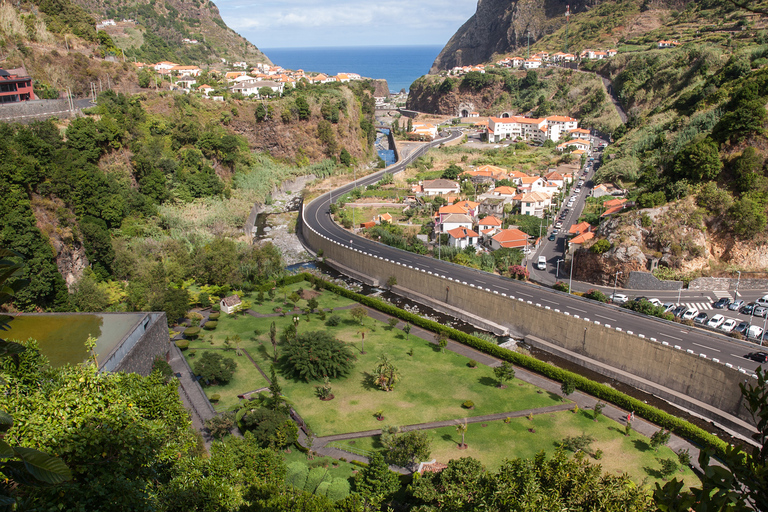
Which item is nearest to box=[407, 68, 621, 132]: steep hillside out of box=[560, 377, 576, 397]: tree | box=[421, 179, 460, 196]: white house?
box=[421, 179, 460, 196]: white house

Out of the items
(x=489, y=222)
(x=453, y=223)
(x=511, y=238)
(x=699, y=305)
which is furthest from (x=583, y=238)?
(x=453, y=223)

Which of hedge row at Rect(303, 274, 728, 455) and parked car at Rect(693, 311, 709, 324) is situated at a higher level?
parked car at Rect(693, 311, 709, 324)

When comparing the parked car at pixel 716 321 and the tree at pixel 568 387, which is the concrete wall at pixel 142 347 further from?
the parked car at pixel 716 321

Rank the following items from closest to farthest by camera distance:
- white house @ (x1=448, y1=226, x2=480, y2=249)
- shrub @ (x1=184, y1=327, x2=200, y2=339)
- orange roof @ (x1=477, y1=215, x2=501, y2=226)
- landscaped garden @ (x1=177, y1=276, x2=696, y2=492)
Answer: landscaped garden @ (x1=177, y1=276, x2=696, y2=492), shrub @ (x1=184, y1=327, x2=200, y2=339), white house @ (x1=448, y1=226, x2=480, y2=249), orange roof @ (x1=477, y1=215, x2=501, y2=226)

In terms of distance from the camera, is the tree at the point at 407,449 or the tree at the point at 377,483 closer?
the tree at the point at 377,483

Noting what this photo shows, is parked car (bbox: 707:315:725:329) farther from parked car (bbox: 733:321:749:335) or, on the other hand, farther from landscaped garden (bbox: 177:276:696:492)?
landscaped garden (bbox: 177:276:696:492)

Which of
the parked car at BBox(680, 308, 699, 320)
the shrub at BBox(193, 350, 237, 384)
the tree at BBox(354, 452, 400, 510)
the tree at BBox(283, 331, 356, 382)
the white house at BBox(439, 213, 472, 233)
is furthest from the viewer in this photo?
the white house at BBox(439, 213, 472, 233)

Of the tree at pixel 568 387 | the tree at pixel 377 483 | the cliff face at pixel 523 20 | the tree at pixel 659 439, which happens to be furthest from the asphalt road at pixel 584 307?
the cliff face at pixel 523 20
